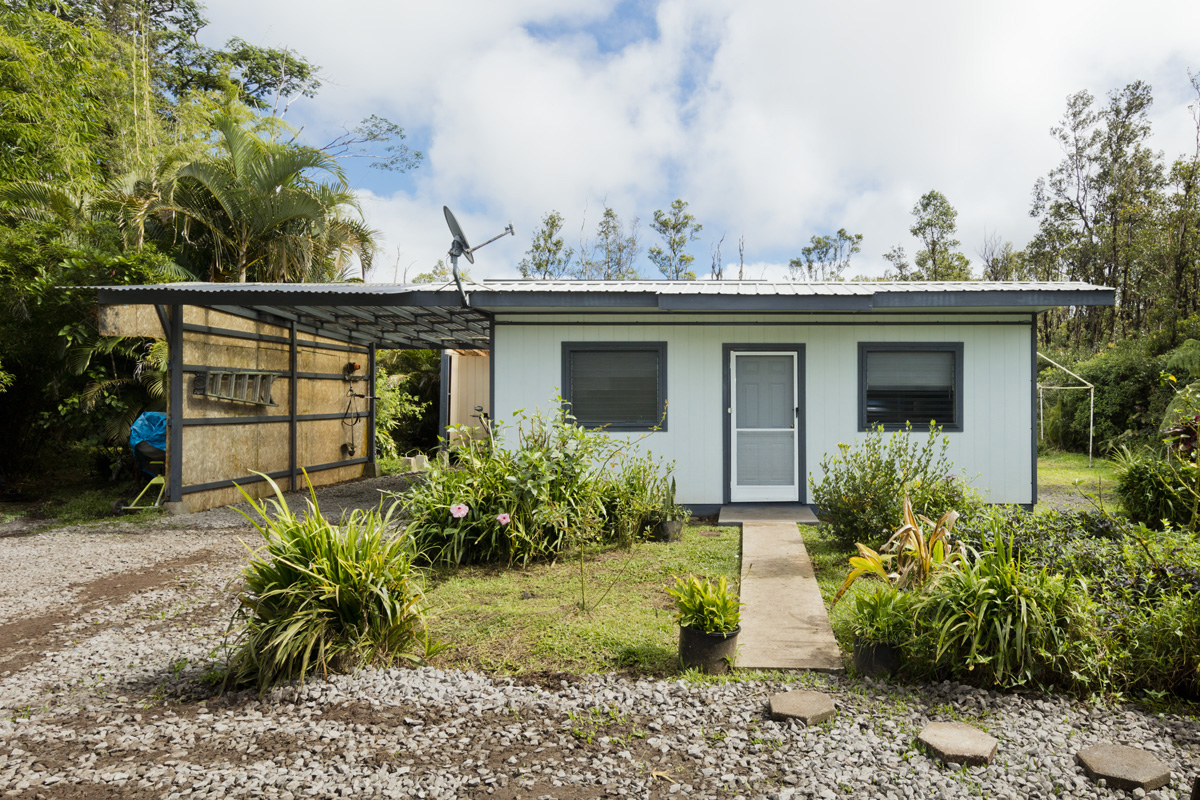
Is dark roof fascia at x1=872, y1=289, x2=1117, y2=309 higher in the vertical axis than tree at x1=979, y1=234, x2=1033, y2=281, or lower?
lower

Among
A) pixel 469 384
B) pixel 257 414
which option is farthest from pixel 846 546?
pixel 469 384

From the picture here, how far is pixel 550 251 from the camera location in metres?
23.5

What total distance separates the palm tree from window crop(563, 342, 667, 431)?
6278 millimetres

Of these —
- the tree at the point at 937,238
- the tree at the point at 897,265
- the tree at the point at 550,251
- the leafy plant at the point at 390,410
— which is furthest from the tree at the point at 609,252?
the leafy plant at the point at 390,410

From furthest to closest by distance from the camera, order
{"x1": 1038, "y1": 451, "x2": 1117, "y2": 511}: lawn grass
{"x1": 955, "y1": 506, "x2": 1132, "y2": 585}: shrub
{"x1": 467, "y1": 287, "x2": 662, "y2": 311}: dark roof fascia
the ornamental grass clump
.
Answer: {"x1": 1038, "y1": 451, "x2": 1117, "y2": 511}: lawn grass < {"x1": 467, "y1": 287, "x2": 662, "y2": 311}: dark roof fascia < {"x1": 955, "y1": 506, "x2": 1132, "y2": 585}: shrub < the ornamental grass clump

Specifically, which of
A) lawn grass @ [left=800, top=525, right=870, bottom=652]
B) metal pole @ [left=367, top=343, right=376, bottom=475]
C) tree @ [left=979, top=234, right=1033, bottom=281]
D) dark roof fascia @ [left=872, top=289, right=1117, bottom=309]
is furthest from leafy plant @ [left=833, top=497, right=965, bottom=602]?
tree @ [left=979, top=234, right=1033, bottom=281]

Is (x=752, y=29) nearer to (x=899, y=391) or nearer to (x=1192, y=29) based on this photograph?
(x=899, y=391)

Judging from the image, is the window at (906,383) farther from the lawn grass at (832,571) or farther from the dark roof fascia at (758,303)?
the lawn grass at (832,571)

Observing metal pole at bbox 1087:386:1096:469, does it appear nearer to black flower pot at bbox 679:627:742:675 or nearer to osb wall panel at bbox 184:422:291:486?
black flower pot at bbox 679:627:742:675

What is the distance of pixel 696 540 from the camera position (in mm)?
5797

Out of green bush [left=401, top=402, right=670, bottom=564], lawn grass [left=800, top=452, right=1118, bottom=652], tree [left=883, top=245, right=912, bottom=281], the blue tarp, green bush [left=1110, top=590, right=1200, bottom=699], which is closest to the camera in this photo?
green bush [left=1110, top=590, right=1200, bottom=699]

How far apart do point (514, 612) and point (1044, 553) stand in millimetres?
2860

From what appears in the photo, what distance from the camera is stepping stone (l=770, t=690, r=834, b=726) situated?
100 inches

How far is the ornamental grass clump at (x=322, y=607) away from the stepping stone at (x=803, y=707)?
5.28 feet
